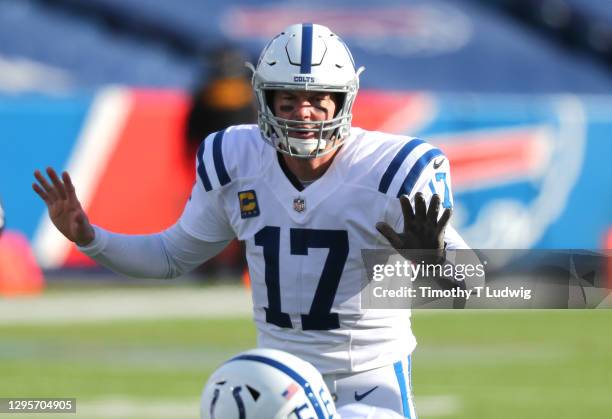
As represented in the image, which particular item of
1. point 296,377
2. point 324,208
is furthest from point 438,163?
point 296,377

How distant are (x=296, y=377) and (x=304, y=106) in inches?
45.2

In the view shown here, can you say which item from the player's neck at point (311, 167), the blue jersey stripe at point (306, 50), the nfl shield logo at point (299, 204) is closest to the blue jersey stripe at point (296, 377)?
the nfl shield logo at point (299, 204)

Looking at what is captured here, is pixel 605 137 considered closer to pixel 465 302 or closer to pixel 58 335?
pixel 58 335

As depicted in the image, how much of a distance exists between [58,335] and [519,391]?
3.92 m

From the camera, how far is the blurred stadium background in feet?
28.1

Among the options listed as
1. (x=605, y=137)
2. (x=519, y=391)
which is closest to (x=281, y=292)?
(x=519, y=391)

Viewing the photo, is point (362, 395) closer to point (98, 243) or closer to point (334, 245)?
point (334, 245)

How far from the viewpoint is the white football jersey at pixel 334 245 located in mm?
4324

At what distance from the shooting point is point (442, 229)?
4012 mm

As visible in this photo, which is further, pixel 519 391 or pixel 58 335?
pixel 58 335

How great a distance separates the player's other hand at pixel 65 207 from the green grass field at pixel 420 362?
8.33ft

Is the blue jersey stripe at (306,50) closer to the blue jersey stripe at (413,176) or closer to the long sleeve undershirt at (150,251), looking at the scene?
the blue jersey stripe at (413,176)

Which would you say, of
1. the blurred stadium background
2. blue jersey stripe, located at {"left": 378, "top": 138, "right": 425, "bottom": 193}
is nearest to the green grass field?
the blurred stadium background

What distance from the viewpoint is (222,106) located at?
1334 centimetres
